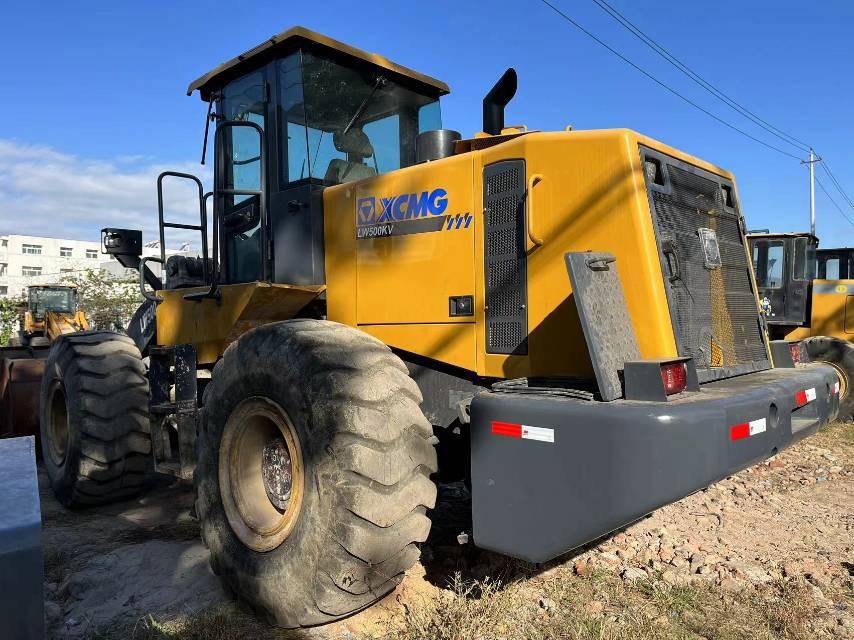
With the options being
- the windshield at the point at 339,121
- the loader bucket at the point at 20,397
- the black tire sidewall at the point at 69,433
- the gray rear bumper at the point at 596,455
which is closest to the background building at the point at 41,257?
the loader bucket at the point at 20,397

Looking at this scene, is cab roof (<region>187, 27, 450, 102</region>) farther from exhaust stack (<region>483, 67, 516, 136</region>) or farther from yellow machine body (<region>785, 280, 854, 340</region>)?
yellow machine body (<region>785, 280, 854, 340</region>)

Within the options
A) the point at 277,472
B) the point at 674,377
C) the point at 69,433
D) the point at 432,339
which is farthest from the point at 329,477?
the point at 69,433

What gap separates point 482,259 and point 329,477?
1.36 metres

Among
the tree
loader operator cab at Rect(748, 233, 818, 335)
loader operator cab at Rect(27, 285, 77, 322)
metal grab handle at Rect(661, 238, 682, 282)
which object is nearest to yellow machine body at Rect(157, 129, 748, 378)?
metal grab handle at Rect(661, 238, 682, 282)

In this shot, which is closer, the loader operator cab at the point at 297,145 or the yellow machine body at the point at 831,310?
the loader operator cab at the point at 297,145

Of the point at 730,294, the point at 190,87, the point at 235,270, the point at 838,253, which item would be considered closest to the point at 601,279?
the point at 730,294

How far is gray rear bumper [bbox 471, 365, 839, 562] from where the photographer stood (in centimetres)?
251

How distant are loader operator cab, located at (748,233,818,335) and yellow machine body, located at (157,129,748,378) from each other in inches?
266

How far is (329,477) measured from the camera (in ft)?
9.55

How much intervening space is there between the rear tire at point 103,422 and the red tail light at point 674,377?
4062mm

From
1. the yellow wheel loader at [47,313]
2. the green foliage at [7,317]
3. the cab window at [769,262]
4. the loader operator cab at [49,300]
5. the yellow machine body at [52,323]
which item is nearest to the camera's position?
the cab window at [769,262]

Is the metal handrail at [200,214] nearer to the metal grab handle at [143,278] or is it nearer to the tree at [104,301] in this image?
the metal grab handle at [143,278]

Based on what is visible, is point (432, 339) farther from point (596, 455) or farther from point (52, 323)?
point (52, 323)

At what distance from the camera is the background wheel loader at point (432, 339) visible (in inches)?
108
